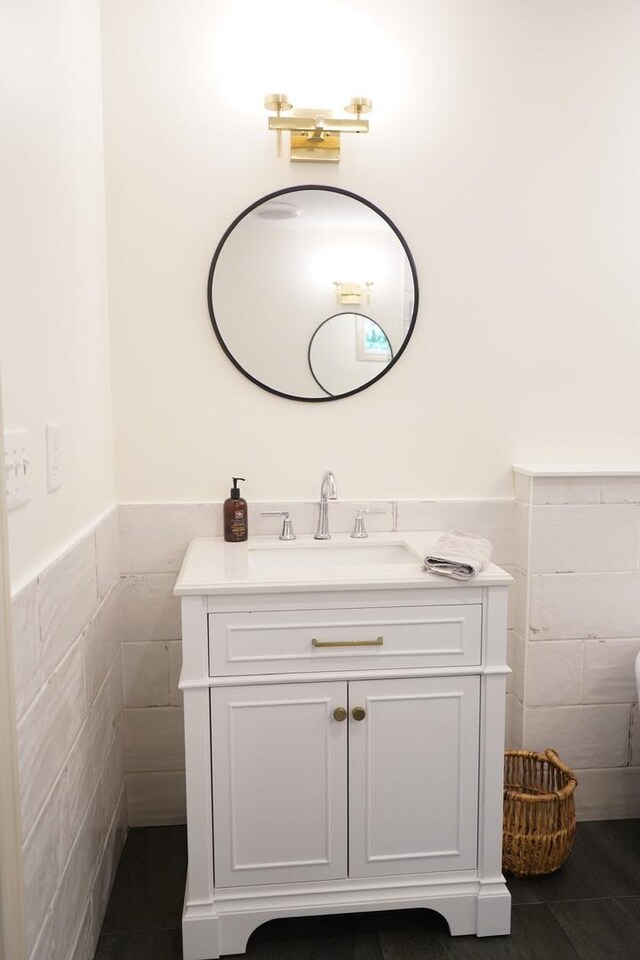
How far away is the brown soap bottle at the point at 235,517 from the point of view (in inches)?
87.8

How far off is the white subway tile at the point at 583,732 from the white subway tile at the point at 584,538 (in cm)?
44

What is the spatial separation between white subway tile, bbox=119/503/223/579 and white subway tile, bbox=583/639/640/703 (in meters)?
1.22

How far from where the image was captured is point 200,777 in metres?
1.80

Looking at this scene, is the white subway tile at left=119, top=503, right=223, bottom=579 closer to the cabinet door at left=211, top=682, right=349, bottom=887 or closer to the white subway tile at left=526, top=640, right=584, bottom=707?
the cabinet door at left=211, top=682, right=349, bottom=887

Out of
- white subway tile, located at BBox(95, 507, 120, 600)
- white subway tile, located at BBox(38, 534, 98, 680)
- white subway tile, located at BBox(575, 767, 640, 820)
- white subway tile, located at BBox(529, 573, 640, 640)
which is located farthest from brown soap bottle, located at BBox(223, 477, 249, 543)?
white subway tile, located at BBox(575, 767, 640, 820)

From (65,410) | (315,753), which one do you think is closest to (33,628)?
(65,410)

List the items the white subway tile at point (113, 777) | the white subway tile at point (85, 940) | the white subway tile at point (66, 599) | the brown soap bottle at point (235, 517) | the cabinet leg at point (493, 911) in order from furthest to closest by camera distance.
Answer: the brown soap bottle at point (235, 517)
the white subway tile at point (113, 777)
the cabinet leg at point (493, 911)
the white subway tile at point (85, 940)
the white subway tile at point (66, 599)

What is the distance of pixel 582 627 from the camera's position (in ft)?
7.77

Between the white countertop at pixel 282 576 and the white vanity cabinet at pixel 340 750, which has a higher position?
the white countertop at pixel 282 576

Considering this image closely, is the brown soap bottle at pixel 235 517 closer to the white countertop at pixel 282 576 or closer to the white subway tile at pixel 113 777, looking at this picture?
the white countertop at pixel 282 576

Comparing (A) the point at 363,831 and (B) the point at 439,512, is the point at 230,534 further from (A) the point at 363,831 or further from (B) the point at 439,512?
(A) the point at 363,831

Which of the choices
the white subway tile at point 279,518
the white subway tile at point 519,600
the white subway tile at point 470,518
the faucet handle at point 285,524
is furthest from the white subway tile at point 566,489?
the faucet handle at point 285,524

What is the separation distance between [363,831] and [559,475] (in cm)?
111

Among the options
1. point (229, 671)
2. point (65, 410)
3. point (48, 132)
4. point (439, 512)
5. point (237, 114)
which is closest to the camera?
point (48, 132)
